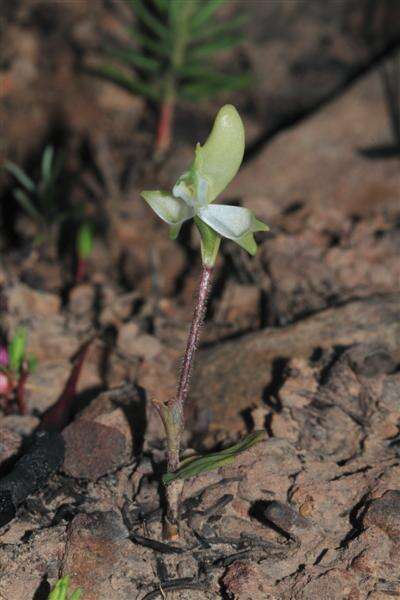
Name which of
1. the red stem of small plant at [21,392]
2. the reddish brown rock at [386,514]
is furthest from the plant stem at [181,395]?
the red stem of small plant at [21,392]

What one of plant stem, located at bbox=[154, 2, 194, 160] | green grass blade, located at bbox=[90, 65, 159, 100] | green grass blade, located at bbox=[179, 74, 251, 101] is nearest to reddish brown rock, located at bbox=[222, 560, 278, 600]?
plant stem, located at bbox=[154, 2, 194, 160]

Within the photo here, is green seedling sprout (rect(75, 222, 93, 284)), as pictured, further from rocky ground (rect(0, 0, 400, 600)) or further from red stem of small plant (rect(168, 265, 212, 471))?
red stem of small plant (rect(168, 265, 212, 471))

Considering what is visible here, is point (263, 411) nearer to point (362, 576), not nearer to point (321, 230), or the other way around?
point (362, 576)

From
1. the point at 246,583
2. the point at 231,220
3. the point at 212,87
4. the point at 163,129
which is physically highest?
the point at 212,87

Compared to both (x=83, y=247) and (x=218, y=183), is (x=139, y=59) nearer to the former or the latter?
(x=83, y=247)

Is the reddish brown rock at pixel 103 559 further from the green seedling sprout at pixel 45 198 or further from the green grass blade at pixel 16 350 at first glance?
the green seedling sprout at pixel 45 198

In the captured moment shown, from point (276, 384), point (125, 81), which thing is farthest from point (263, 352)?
point (125, 81)
